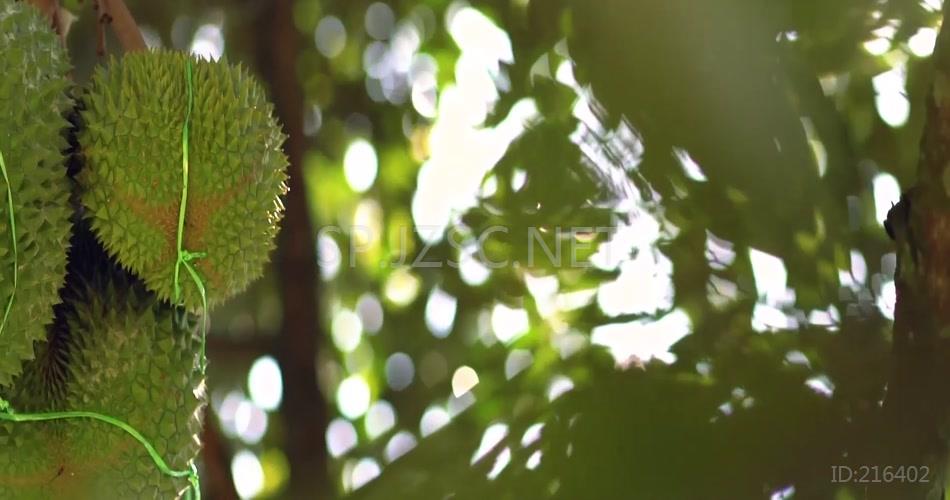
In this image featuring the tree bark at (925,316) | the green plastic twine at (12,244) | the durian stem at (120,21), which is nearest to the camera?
the green plastic twine at (12,244)

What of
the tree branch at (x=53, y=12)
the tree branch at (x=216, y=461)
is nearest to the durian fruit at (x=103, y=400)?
the tree branch at (x=53, y=12)

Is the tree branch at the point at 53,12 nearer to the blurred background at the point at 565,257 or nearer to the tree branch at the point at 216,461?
the blurred background at the point at 565,257

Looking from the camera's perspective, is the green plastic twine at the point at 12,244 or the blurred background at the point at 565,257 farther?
the blurred background at the point at 565,257

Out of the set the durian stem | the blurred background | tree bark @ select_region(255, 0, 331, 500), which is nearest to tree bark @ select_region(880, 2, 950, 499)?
the blurred background

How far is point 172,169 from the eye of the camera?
0.46 metres

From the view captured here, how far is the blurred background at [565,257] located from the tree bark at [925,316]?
3cm

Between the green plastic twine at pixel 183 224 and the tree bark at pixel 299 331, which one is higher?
the green plastic twine at pixel 183 224

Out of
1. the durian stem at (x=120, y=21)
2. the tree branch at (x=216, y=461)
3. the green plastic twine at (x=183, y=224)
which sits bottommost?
the tree branch at (x=216, y=461)

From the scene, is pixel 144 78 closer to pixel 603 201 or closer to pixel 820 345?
pixel 603 201

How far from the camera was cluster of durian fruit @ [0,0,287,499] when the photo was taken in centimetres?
43

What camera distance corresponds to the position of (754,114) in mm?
860

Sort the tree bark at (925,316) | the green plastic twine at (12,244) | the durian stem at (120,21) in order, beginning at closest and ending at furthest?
the green plastic twine at (12,244) → the durian stem at (120,21) → the tree bark at (925,316)

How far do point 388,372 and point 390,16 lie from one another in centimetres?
39

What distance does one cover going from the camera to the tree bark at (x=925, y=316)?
0.77 m
